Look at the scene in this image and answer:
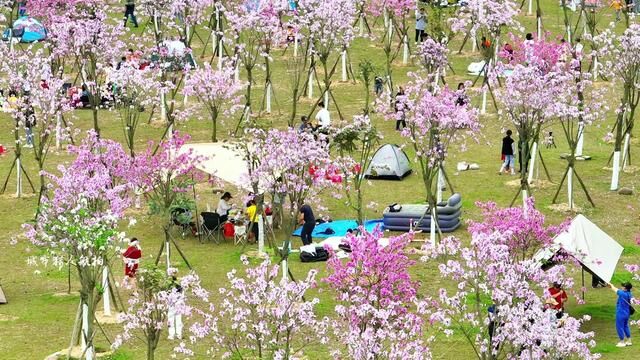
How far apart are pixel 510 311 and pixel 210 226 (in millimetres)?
16257

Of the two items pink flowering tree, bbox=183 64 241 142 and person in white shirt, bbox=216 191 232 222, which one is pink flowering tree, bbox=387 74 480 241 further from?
pink flowering tree, bbox=183 64 241 142

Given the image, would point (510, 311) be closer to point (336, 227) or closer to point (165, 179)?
point (165, 179)

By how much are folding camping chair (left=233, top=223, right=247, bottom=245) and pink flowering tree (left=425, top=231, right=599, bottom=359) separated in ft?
38.0

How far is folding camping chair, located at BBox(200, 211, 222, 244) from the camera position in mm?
44438

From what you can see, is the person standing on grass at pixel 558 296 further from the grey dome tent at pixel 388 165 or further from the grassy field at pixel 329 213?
the grey dome tent at pixel 388 165

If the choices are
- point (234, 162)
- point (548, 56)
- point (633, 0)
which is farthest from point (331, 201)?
point (633, 0)

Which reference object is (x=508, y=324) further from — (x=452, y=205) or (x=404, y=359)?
(x=452, y=205)

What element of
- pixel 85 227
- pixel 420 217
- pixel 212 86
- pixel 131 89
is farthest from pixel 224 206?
pixel 85 227

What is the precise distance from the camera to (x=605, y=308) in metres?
38.6

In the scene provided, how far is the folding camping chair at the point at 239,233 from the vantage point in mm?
44062

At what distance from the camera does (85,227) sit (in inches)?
1294

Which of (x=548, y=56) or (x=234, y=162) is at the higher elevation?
(x=548, y=56)

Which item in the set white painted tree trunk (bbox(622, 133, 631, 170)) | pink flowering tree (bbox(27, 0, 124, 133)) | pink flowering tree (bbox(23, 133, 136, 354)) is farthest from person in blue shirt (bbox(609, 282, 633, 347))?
pink flowering tree (bbox(27, 0, 124, 133))

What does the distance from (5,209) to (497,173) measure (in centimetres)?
1500
